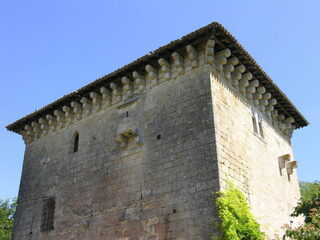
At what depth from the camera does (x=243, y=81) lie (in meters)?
11.6

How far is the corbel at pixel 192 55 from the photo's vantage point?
10414mm

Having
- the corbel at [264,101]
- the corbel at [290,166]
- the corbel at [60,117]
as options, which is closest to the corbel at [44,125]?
the corbel at [60,117]

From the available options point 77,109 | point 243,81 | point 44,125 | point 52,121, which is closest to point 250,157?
point 243,81

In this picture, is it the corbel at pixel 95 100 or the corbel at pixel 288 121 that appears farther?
the corbel at pixel 288 121

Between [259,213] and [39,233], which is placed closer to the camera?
[259,213]

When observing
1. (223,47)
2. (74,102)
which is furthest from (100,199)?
(223,47)

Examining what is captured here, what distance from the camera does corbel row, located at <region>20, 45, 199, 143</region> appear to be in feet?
35.4

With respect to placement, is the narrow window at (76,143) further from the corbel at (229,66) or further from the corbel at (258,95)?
the corbel at (258,95)

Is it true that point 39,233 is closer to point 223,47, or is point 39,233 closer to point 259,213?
point 259,213

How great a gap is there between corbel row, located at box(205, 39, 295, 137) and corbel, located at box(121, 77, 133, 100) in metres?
2.76

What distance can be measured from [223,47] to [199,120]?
2235 mm

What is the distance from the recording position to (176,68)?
1093 cm

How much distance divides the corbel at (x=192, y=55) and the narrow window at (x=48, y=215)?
6450mm

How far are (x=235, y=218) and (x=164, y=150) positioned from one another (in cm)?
267
